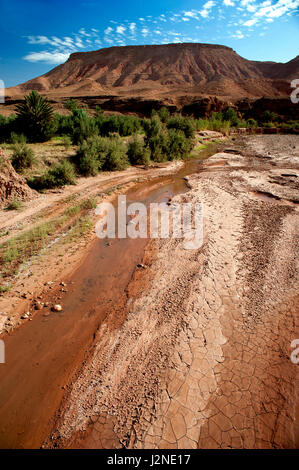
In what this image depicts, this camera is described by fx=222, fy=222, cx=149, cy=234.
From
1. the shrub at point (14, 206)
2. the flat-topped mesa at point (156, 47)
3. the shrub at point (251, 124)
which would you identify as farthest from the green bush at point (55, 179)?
the flat-topped mesa at point (156, 47)

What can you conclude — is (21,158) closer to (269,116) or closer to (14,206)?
(14,206)

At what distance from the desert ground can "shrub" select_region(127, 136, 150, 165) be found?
327 inches

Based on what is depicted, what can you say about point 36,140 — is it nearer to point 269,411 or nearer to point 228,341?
point 228,341

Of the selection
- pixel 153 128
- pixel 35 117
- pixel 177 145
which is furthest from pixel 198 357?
pixel 177 145

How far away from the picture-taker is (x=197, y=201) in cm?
775

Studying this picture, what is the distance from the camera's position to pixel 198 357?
9.46ft

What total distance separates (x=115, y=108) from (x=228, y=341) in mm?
38144

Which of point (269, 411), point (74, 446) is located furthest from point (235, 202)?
point (74, 446)

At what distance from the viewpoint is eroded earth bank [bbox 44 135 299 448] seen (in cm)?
227

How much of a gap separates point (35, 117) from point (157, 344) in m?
13.0

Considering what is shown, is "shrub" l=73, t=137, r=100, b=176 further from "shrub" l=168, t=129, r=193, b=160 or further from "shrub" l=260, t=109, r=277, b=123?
"shrub" l=260, t=109, r=277, b=123

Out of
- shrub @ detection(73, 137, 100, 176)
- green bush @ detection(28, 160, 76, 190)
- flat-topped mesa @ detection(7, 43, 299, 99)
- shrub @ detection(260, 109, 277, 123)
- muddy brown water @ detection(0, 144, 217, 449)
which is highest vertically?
flat-topped mesa @ detection(7, 43, 299, 99)

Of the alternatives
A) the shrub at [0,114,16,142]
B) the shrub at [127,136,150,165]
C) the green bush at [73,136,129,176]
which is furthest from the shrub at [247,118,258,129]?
the shrub at [0,114,16,142]

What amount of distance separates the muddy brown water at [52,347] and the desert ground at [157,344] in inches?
0.6
